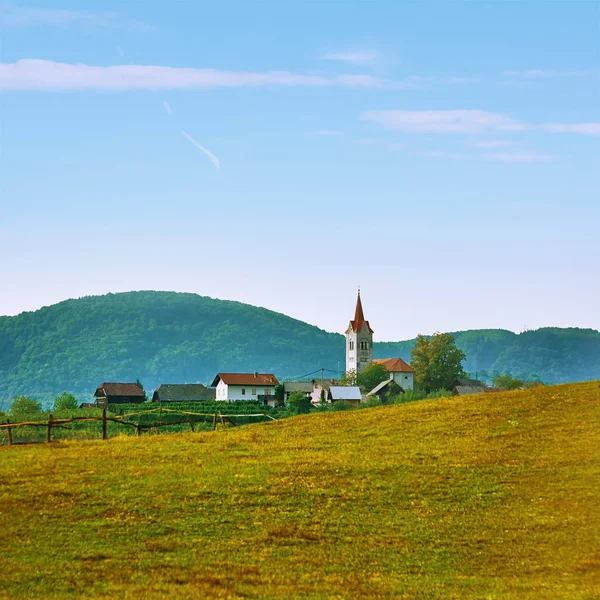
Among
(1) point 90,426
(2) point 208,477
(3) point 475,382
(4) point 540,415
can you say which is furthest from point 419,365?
(2) point 208,477

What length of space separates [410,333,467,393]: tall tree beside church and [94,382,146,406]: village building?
55860 mm

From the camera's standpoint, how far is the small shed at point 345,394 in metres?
179

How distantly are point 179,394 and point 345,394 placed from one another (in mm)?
34455

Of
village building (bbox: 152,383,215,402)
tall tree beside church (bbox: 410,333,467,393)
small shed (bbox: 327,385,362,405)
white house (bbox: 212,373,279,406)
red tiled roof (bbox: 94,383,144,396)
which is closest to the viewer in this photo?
tall tree beside church (bbox: 410,333,467,393)

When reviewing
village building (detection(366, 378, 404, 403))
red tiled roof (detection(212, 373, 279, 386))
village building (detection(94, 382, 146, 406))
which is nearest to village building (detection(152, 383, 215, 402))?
village building (detection(94, 382, 146, 406))

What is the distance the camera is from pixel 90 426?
9050 centimetres

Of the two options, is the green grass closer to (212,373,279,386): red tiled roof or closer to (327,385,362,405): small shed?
(327,385,362,405): small shed

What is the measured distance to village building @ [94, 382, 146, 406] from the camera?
17939 cm

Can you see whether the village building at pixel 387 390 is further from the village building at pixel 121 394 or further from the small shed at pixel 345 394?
the village building at pixel 121 394

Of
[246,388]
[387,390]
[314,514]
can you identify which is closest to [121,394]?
[246,388]

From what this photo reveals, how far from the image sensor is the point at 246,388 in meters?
195

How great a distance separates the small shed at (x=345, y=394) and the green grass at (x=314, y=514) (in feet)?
454

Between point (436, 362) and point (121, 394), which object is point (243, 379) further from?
point (436, 362)

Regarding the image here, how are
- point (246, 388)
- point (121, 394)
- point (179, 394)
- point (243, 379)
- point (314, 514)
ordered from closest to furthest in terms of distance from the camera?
1. point (314, 514)
2. point (121, 394)
3. point (179, 394)
4. point (246, 388)
5. point (243, 379)
